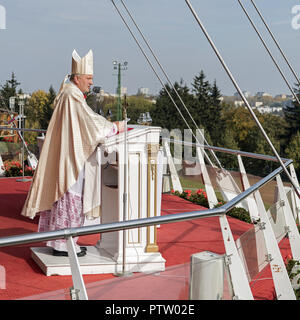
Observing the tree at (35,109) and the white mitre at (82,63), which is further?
the tree at (35,109)

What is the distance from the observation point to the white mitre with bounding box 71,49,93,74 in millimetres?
4688

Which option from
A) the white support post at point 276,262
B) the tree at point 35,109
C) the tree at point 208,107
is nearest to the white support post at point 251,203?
the white support post at point 276,262

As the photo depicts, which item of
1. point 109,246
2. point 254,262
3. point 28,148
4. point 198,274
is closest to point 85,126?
point 109,246

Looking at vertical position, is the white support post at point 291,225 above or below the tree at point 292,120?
below

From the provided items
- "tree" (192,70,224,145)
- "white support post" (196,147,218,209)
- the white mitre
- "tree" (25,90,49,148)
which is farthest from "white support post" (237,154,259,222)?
"tree" (192,70,224,145)

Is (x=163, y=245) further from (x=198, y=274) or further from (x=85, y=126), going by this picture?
(x=198, y=274)

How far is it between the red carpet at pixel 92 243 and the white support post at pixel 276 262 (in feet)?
0.25

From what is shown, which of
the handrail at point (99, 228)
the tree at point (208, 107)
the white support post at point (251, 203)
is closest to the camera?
the handrail at point (99, 228)

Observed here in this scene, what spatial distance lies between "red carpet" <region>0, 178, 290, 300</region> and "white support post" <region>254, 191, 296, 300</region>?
8cm

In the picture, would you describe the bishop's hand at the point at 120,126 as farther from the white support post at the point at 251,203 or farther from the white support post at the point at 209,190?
the white support post at the point at 209,190

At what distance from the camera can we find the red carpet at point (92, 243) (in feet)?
8.34

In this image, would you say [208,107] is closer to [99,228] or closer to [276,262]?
[276,262]
